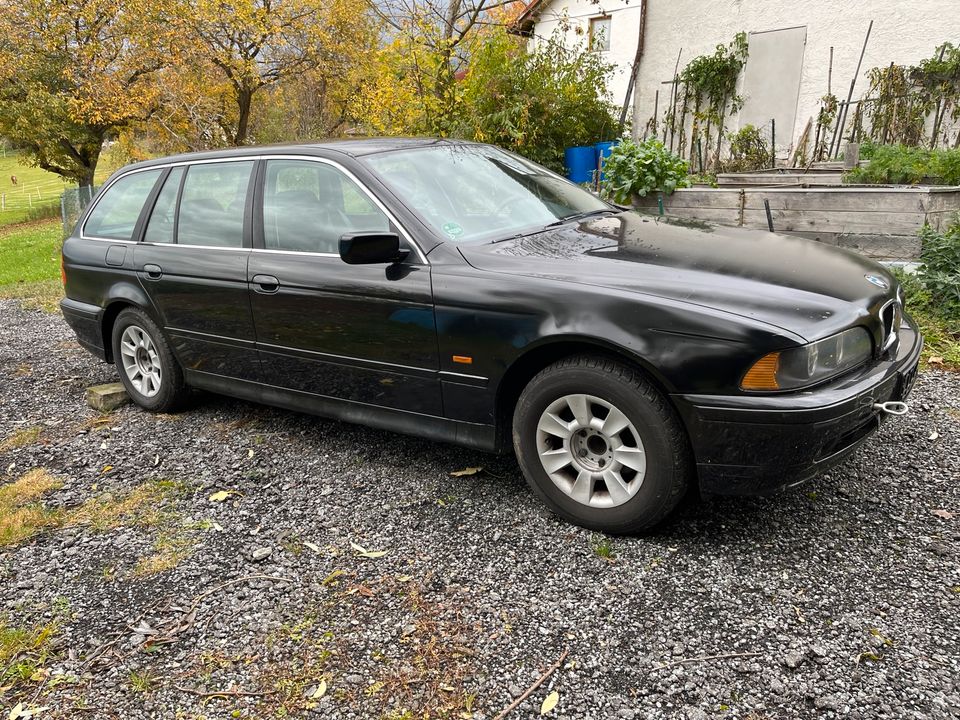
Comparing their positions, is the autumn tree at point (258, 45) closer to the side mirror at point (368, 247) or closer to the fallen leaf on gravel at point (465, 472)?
the side mirror at point (368, 247)

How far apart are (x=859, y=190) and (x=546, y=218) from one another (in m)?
3.62

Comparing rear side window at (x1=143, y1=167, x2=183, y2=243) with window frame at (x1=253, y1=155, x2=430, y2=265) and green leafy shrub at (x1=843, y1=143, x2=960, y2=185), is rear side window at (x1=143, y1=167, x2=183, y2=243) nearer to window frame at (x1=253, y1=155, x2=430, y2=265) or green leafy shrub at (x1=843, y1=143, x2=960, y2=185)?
window frame at (x1=253, y1=155, x2=430, y2=265)

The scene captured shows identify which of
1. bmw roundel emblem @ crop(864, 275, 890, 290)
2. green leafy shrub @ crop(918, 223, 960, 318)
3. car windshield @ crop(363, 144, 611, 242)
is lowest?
green leafy shrub @ crop(918, 223, 960, 318)

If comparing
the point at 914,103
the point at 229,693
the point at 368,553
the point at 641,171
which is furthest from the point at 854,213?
the point at 914,103

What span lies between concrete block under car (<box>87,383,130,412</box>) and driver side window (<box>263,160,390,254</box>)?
206 cm

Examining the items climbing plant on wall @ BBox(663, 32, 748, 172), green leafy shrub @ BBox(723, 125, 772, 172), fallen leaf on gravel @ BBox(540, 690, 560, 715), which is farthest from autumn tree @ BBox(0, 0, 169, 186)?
fallen leaf on gravel @ BBox(540, 690, 560, 715)

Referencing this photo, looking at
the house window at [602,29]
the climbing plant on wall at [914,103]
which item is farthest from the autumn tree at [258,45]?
the climbing plant on wall at [914,103]

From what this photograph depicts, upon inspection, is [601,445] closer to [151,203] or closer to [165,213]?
[165,213]

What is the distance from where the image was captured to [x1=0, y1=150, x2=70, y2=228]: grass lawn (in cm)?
3422

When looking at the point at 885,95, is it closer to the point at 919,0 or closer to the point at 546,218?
the point at 919,0

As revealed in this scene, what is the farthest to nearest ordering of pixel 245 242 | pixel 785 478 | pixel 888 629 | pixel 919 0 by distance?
1. pixel 919 0
2. pixel 245 242
3. pixel 785 478
4. pixel 888 629

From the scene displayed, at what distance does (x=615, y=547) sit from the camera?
3.10 meters

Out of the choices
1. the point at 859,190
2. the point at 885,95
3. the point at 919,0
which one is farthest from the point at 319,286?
the point at 919,0

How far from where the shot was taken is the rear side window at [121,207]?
490cm
